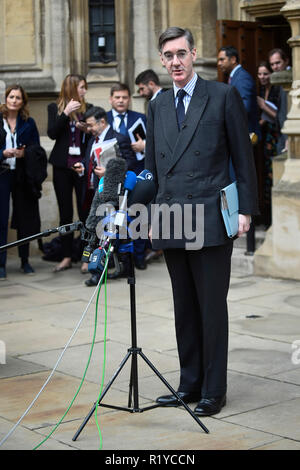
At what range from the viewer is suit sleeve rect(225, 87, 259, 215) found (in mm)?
5371

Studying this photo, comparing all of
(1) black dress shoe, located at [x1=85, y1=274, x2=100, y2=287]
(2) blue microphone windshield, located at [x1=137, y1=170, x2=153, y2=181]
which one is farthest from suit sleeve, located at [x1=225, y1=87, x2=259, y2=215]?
(1) black dress shoe, located at [x1=85, y1=274, x2=100, y2=287]

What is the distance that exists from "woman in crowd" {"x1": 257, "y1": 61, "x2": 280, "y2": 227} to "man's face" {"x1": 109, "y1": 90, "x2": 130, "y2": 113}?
1.56 meters

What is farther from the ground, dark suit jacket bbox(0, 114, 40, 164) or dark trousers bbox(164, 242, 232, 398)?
dark suit jacket bbox(0, 114, 40, 164)

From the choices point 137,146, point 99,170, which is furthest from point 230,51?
point 99,170

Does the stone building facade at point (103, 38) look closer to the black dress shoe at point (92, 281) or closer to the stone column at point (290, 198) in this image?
the stone column at point (290, 198)

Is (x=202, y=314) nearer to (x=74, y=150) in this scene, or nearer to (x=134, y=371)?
(x=134, y=371)

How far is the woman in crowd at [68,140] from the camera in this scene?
32.9 feet

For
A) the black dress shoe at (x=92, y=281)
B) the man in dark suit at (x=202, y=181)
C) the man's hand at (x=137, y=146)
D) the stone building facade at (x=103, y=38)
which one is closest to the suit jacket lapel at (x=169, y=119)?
the man in dark suit at (x=202, y=181)

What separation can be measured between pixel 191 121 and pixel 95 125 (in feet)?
14.3

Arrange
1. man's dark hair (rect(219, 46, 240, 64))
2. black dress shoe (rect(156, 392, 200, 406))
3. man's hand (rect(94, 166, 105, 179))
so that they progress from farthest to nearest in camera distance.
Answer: man's dark hair (rect(219, 46, 240, 64)) < man's hand (rect(94, 166, 105, 179)) < black dress shoe (rect(156, 392, 200, 406))

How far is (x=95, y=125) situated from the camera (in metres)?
9.66

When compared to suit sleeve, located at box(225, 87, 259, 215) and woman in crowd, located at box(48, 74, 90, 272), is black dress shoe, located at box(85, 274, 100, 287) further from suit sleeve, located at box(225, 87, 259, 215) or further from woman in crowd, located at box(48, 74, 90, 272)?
suit sleeve, located at box(225, 87, 259, 215)
